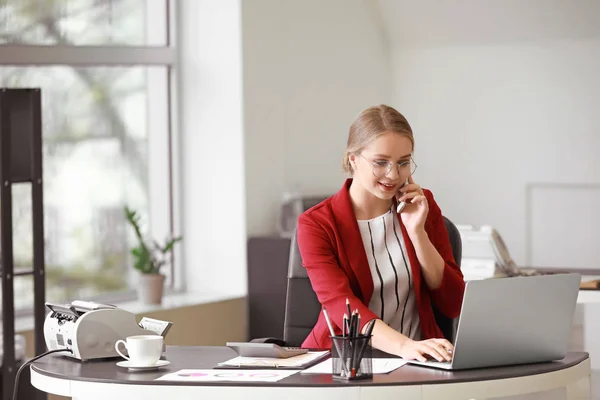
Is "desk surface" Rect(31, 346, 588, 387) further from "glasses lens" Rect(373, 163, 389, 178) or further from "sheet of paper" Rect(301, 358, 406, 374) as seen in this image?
"glasses lens" Rect(373, 163, 389, 178)

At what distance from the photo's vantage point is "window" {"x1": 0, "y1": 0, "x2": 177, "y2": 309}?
A: 432cm

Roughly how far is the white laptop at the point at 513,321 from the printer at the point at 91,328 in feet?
2.34

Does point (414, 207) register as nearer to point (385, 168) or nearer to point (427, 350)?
point (385, 168)

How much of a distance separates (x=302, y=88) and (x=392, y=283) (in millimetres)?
2656

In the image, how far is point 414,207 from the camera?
8.80 ft

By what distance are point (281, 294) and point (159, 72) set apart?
1.29 meters

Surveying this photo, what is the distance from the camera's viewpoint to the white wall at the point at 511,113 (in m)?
5.23

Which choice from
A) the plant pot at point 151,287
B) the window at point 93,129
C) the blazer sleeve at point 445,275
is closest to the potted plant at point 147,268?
the plant pot at point 151,287

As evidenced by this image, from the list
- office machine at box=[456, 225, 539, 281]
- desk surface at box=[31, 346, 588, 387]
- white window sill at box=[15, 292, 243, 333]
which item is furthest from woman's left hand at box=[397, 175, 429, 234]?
white window sill at box=[15, 292, 243, 333]

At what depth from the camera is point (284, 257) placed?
4695mm

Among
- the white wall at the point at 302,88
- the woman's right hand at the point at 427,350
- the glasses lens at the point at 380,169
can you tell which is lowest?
the woman's right hand at the point at 427,350

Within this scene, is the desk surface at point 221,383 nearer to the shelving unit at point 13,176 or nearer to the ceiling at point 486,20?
the shelving unit at point 13,176

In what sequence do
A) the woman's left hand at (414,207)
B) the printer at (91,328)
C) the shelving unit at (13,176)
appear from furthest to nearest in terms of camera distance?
the shelving unit at (13,176) → the woman's left hand at (414,207) → the printer at (91,328)

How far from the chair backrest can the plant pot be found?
1863 mm
